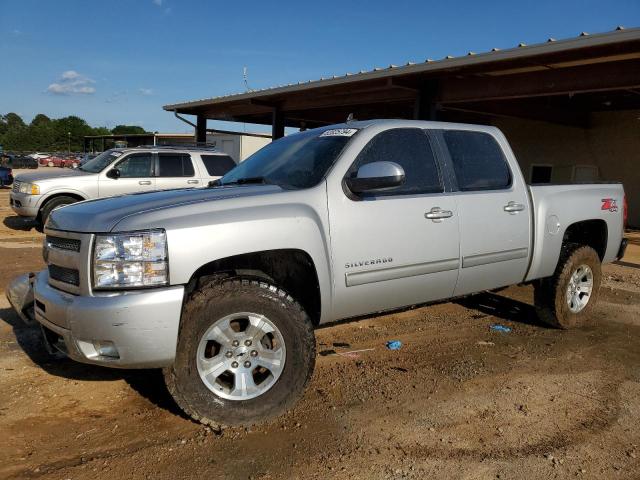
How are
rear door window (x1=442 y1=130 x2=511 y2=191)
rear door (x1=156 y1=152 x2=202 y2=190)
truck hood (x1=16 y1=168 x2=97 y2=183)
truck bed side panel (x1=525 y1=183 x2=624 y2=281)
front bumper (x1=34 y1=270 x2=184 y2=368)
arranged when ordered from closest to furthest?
front bumper (x1=34 y1=270 x2=184 y2=368)
rear door window (x1=442 y1=130 x2=511 y2=191)
truck bed side panel (x1=525 y1=183 x2=624 y2=281)
truck hood (x1=16 y1=168 x2=97 y2=183)
rear door (x1=156 y1=152 x2=202 y2=190)

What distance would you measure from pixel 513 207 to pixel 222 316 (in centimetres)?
276

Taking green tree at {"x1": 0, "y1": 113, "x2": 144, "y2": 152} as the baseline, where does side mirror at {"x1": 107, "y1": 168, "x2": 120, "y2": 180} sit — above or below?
below

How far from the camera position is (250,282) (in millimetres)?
3186

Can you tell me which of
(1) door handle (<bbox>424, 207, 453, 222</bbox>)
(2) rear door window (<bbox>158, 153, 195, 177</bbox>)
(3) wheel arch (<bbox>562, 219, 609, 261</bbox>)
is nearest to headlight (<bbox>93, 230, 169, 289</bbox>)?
(1) door handle (<bbox>424, 207, 453, 222</bbox>)

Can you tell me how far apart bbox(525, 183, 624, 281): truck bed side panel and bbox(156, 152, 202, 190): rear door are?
7.67m

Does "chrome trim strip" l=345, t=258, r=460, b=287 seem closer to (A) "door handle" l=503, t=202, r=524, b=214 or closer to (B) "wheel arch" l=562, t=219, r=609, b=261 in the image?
(A) "door handle" l=503, t=202, r=524, b=214

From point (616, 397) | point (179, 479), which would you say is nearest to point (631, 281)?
point (616, 397)

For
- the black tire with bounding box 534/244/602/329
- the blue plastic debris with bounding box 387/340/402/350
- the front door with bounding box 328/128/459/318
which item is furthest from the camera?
the black tire with bounding box 534/244/602/329

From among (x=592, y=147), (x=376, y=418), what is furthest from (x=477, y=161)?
(x=592, y=147)

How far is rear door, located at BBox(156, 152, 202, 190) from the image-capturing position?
1095cm

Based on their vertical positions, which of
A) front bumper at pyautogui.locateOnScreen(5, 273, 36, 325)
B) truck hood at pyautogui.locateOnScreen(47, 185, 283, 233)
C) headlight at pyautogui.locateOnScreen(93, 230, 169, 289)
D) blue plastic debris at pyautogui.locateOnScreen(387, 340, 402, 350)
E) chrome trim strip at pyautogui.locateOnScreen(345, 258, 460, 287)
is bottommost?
blue plastic debris at pyautogui.locateOnScreen(387, 340, 402, 350)

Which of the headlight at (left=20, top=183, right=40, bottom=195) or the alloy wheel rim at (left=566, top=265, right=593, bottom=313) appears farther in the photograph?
the headlight at (left=20, top=183, right=40, bottom=195)

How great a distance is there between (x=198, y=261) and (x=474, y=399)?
6.99 ft

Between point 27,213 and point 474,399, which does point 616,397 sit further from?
point 27,213
